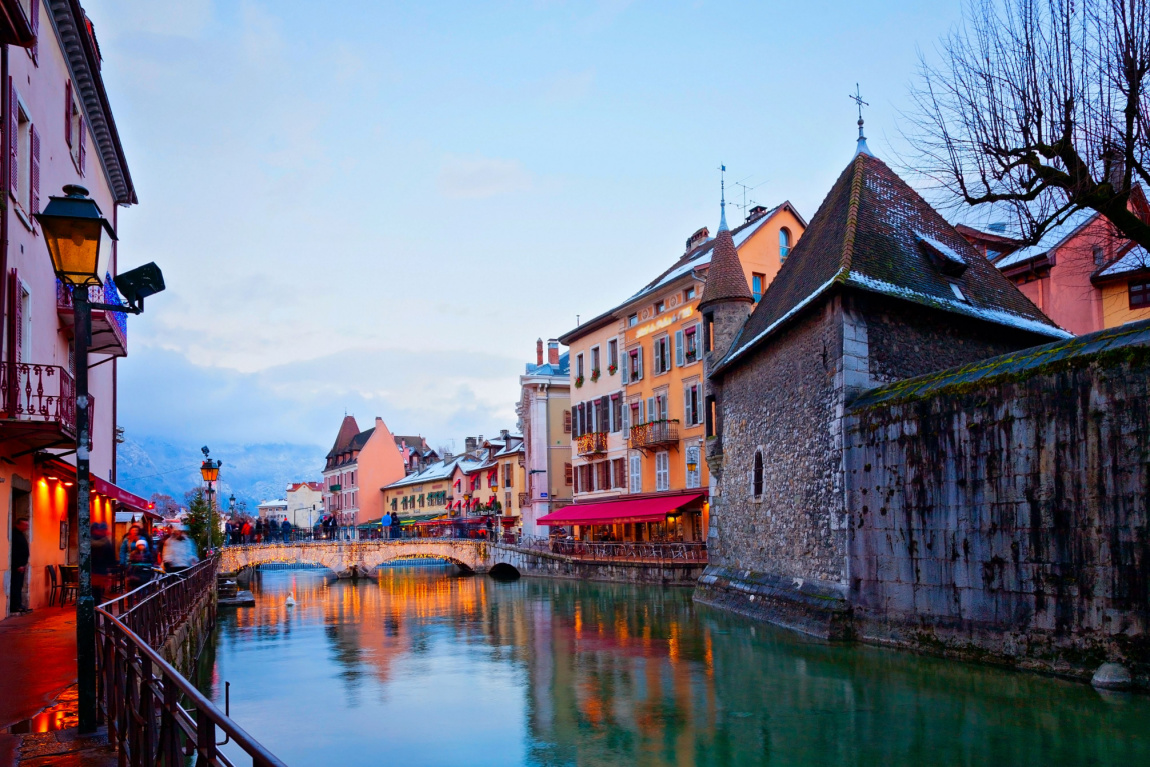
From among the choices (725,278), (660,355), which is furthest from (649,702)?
(660,355)

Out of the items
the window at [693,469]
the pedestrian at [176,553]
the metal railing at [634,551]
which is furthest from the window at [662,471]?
the pedestrian at [176,553]

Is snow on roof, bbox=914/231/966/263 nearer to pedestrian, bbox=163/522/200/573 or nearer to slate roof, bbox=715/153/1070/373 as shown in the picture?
slate roof, bbox=715/153/1070/373

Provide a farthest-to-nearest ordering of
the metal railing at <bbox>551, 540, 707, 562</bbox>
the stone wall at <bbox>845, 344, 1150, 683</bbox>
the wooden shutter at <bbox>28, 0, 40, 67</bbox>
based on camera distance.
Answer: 1. the metal railing at <bbox>551, 540, 707, 562</bbox>
2. the wooden shutter at <bbox>28, 0, 40, 67</bbox>
3. the stone wall at <bbox>845, 344, 1150, 683</bbox>

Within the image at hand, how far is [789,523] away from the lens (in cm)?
1922

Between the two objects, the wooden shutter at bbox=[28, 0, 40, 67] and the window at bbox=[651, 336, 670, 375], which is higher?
the wooden shutter at bbox=[28, 0, 40, 67]

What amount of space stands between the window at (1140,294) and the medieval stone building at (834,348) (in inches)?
425

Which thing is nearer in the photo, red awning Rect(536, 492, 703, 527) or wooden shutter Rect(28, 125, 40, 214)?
wooden shutter Rect(28, 125, 40, 214)

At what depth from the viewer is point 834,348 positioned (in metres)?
16.7

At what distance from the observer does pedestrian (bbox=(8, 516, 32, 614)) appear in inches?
579

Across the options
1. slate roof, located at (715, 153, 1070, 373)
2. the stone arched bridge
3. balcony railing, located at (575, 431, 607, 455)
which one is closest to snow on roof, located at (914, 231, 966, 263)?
slate roof, located at (715, 153, 1070, 373)

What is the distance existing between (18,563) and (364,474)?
70.7m

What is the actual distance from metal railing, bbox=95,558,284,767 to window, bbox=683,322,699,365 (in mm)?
26508

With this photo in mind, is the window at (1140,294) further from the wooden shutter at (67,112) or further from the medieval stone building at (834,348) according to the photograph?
the wooden shutter at (67,112)

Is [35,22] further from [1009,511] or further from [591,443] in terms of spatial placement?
[591,443]
